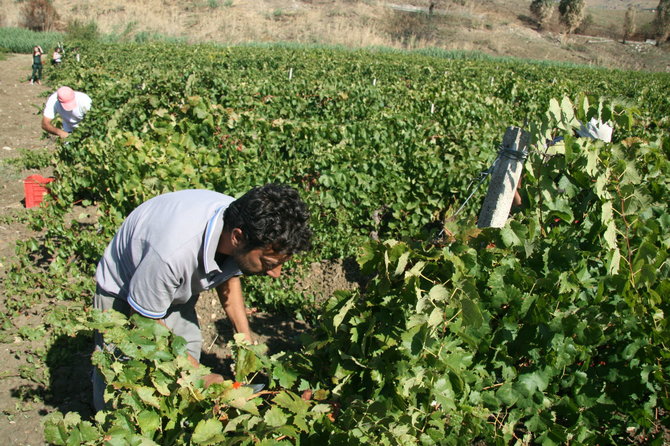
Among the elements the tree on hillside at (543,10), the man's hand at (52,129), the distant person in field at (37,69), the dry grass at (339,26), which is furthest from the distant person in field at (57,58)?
the tree on hillside at (543,10)

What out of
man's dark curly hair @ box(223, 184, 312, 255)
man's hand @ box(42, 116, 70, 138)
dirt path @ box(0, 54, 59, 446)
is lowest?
dirt path @ box(0, 54, 59, 446)

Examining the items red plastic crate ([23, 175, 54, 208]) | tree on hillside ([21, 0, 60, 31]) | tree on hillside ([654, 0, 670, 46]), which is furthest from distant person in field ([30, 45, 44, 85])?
tree on hillside ([654, 0, 670, 46])

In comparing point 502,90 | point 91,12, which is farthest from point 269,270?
point 91,12

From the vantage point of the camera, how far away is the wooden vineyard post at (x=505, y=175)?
2426 millimetres

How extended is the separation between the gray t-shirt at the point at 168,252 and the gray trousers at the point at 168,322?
0.09 metres

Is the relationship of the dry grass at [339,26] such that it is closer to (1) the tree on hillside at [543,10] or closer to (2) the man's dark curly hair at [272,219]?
(1) the tree on hillside at [543,10]

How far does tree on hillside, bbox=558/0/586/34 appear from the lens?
58.7 meters

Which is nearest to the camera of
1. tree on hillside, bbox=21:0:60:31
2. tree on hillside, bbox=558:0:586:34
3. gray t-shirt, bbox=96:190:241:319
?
gray t-shirt, bbox=96:190:241:319

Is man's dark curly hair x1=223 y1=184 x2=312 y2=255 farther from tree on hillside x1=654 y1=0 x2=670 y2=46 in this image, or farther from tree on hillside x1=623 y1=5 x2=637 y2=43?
tree on hillside x1=623 y1=5 x2=637 y2=43

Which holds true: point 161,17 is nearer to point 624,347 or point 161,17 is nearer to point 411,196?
point 411,196

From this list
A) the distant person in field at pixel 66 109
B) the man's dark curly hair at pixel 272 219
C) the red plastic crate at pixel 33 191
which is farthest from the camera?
the distant person in field at pixel 66 109

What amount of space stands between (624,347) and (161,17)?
45724 millimetres

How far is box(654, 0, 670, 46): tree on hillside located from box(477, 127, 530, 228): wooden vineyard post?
66147 millimetres

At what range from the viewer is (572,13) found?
5894 cm
